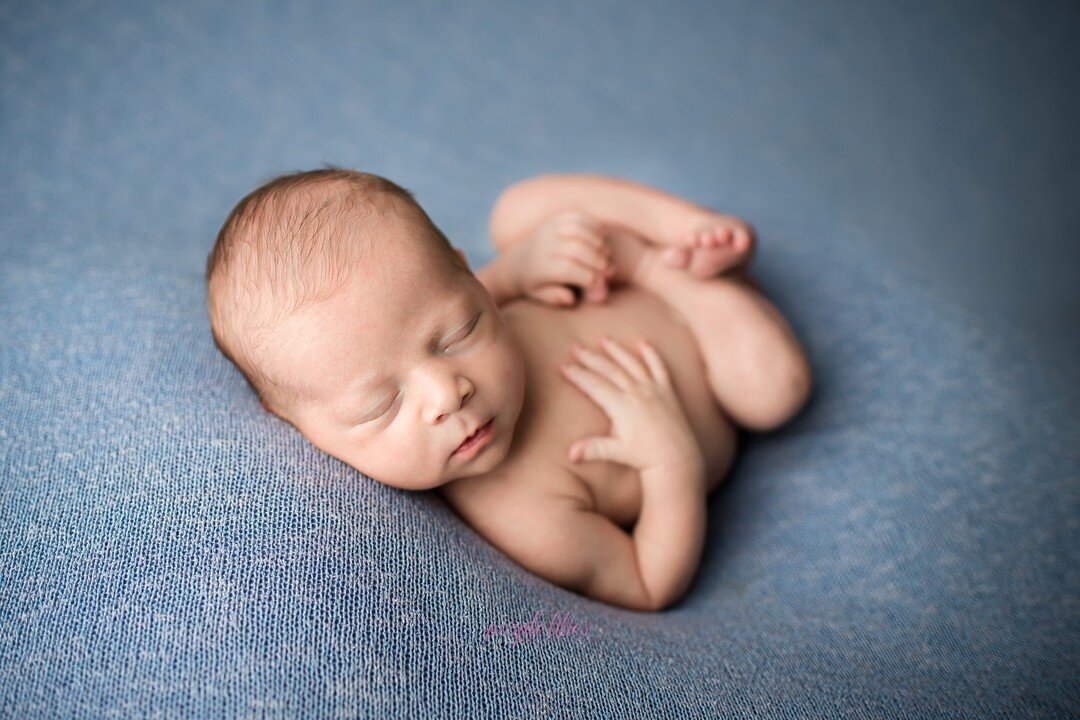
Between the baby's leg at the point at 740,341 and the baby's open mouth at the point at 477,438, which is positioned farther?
the baby's leg at the point at 740,341

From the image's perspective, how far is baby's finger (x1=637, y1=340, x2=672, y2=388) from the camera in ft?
3.73

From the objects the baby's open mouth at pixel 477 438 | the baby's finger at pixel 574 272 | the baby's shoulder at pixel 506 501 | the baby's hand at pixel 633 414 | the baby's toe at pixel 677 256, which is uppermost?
the baby's toe at pixel 677 256

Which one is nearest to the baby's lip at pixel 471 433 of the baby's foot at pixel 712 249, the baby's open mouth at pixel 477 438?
the baby's open mouth at pixel 477 438

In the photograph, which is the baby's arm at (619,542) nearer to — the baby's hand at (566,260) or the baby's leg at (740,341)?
the baby's leg at (740,341)

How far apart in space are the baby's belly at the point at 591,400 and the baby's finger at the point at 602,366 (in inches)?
1.0

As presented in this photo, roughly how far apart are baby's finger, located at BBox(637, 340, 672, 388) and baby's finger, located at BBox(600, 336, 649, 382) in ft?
0.04

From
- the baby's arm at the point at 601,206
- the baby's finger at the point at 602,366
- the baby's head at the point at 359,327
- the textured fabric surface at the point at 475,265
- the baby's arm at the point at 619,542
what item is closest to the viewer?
the textured fabric surface at the point at 475,265

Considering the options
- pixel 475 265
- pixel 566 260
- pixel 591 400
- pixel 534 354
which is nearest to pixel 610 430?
pixel 591 400

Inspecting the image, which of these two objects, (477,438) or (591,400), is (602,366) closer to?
(591,400)

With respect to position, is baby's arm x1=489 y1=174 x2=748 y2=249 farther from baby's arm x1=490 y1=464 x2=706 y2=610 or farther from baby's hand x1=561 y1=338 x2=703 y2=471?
baby's arm x1=490 y1=464 x2=706 y2=610

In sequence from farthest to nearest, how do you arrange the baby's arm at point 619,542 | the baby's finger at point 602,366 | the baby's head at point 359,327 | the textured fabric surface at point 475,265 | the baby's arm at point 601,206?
the baby's arm at point 601,206 < the baby's finger at point 602,366 < the baby's arm at point 619,542 < the baby's head at point 359,327 < the textured fabric surface at point 475,265

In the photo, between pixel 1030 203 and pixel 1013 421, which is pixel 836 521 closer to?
pixel 1013 421

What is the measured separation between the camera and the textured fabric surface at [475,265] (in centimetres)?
72
